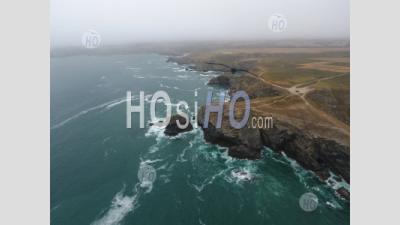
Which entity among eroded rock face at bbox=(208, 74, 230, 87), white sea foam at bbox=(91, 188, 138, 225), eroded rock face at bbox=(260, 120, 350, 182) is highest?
eroded rock face at bbox=(208, 74, 230, 87)

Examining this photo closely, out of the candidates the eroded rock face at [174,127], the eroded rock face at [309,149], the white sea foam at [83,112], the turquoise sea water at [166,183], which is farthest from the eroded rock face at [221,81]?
the eroded rock face at [309,149]

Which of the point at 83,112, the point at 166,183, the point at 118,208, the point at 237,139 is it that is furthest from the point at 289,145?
the point at 83,112

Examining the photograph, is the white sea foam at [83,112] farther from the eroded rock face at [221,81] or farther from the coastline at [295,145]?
the eroded rock face at [221,81]

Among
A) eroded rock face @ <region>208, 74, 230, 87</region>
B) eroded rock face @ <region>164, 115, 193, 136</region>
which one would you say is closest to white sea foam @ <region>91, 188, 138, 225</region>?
eroded rock face @ <region>164, 115, 193, 136</region>

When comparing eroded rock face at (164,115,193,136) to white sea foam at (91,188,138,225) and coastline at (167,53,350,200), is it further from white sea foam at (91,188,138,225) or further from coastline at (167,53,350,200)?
white sea foam at (91,188,138,225)

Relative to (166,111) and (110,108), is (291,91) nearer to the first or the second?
(166,111)

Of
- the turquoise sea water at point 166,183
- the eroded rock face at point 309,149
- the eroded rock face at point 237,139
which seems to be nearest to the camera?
the turquoise sea water at point 166,183

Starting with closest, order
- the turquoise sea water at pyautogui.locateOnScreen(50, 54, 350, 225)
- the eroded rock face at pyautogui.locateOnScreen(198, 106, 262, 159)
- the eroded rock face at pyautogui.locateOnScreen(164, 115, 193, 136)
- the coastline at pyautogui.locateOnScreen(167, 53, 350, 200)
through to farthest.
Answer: the turquoise sea water at pyautogui.locateOnScreen(50, 54, 350, 225) → the coastline at pyautogui.locateOnScreen(167, 53, 350, 200) → the eroded rock face at pyautogui.locateOnScreen(198, 106, 262, 159) → the eroded rock face at pyautogui.locateOnScreen(164, 115, 193, 136)

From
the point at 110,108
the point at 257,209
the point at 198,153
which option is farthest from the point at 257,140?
the point at 110,108

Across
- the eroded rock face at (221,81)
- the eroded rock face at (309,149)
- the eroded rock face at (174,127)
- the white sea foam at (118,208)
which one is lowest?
the white sea foam at (118,208)

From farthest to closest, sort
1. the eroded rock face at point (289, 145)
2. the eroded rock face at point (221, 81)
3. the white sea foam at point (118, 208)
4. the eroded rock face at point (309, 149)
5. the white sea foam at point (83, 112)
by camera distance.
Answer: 1. the eroded rock face at point (221, 81)
2. the white sea foam at point (83, 112)
3. the eroded rock face at point (289, 145)
4. the eroded rock face at point (309, 149)
5. the white sea foam at point (118, 208)
